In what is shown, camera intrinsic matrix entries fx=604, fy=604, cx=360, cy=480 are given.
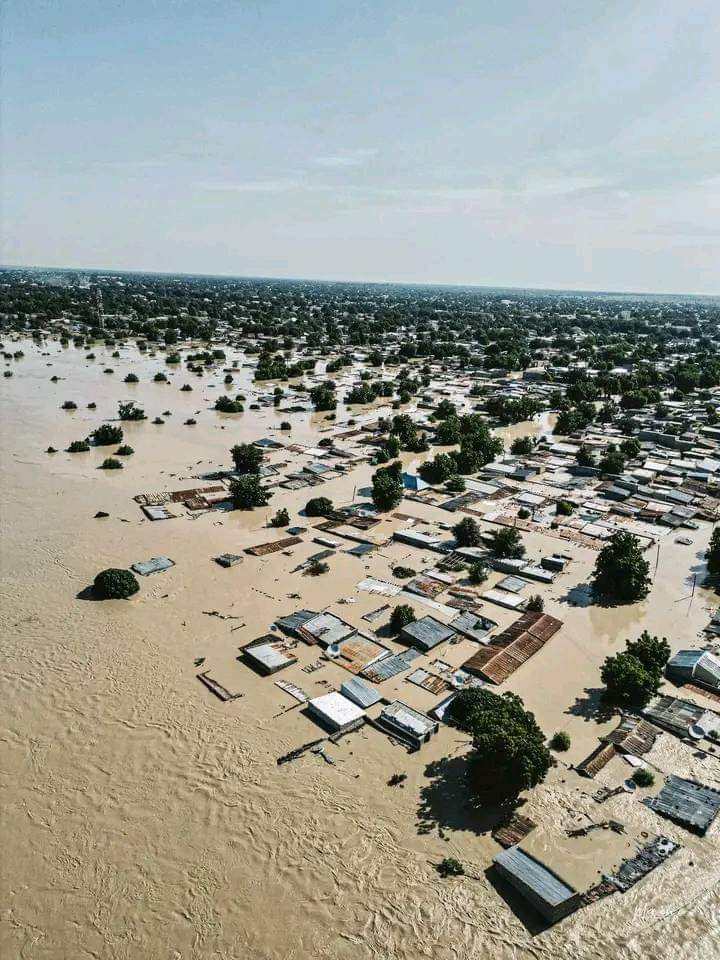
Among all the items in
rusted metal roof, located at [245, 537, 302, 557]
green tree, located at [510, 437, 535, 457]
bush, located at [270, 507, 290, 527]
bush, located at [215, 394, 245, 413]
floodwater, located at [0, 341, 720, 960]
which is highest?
bush, located at [215, 394, 245, 413]

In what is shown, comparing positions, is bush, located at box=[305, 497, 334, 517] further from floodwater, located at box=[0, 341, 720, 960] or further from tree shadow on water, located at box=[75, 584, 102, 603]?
tree shadow on water, located at box=[75, 584, 102, 603]

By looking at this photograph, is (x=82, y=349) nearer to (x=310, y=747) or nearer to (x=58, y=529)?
(x=58, y=529)

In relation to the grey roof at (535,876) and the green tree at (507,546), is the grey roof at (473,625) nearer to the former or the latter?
the green tree at (507,546)

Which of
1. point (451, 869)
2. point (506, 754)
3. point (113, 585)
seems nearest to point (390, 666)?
point (506, 754)

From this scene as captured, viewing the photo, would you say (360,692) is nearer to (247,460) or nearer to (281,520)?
(281,520)

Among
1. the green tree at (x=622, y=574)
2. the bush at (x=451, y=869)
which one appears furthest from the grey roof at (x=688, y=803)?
the green tree at (x=622, y=574)

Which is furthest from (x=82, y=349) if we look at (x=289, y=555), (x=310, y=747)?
(x=310, y=747)

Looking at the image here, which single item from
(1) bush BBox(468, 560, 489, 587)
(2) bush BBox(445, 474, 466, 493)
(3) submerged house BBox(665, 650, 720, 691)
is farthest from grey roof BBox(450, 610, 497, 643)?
(2) bush BBox(445, 474, 466, 493)
